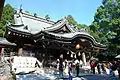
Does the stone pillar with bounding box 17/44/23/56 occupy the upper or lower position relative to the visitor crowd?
upper

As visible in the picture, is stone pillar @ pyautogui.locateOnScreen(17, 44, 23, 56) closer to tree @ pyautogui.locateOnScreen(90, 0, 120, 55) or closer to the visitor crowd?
the visitor crowd

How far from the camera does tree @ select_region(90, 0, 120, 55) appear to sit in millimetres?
33438

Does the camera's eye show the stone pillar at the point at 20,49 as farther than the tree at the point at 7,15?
No

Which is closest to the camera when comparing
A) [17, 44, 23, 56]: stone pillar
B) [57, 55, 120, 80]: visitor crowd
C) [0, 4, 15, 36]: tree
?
[57, 55, 120, 80]: visitor crowd

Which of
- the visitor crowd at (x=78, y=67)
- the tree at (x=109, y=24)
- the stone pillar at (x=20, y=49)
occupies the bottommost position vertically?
the visitor crowd at (x=78, y=67)

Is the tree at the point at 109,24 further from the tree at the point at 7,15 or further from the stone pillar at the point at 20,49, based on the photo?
the tree at the point at 7,15

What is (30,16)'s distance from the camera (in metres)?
28.3

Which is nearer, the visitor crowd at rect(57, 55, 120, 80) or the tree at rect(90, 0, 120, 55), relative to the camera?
the visitor crowd at rect(57, 55, 120, 80)

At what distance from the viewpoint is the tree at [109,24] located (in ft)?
110

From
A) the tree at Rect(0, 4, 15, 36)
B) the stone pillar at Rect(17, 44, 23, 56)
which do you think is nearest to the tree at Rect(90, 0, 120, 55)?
the stone pillar at Rect(17, 44, 23, 56)

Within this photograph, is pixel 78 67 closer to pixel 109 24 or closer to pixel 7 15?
pixel 109 24

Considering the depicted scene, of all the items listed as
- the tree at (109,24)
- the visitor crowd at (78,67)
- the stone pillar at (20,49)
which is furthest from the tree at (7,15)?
the visitor crowd at (78,67)

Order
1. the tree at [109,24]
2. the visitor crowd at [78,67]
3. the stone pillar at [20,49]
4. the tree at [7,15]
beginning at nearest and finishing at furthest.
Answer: the visitor crowd at [78,67], the stone pillar at [20,49], the tree at [109,24], the tree at [7,15]

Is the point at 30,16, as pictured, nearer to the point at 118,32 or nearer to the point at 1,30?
the point at 1,30
